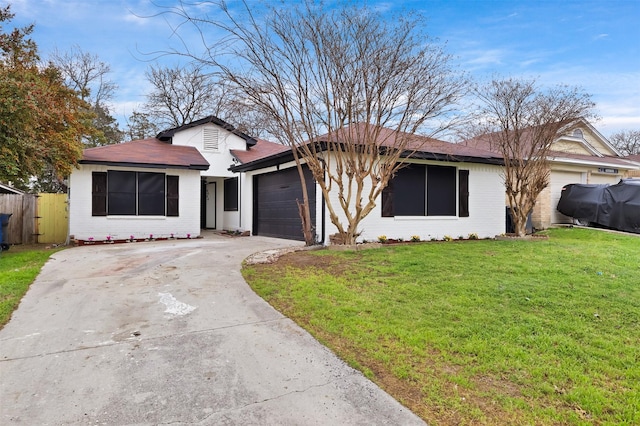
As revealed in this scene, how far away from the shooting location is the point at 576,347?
338cm

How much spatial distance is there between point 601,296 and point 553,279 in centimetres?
79

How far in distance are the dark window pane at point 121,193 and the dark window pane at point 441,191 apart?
912cm

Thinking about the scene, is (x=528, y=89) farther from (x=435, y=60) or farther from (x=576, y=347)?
(x=576, y=347)

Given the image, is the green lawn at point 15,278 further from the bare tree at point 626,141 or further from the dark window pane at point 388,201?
the bare tree at point 626,141

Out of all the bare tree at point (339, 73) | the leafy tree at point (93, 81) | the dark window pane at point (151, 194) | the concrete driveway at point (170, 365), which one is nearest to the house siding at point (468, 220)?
the bare tree at point (339, 73)

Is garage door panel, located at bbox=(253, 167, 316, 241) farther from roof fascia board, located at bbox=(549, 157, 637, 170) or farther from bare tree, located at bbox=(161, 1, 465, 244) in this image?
roof fascia board, located at bbox=(549, 157, 637, 170)

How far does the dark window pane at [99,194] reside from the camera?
11992 millimetres

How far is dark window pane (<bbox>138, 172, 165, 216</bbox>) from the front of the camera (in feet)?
41.3

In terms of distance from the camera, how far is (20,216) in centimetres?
1316

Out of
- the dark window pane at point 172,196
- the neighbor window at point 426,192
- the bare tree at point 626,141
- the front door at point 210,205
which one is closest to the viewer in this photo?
the neighbor window at point 426,192

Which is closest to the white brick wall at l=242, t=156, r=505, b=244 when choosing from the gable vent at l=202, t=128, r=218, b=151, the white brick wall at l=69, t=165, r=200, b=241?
the white brick wall at l=69, t=165, r=200, b=241

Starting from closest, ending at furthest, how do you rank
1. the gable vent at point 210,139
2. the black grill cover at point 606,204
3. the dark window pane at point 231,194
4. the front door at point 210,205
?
the black grill cover at point 606,204, the dark window pane at point 231,194, the gable vent at point 210,139, the front door at point 210,205

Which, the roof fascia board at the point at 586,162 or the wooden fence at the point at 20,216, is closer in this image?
the wooden fence at the point at 20,216

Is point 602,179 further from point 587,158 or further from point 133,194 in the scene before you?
point 133,194
